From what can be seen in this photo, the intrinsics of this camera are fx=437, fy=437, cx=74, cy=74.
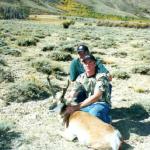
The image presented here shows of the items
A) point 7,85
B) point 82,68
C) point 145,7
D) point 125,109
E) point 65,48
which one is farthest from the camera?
point 145,7

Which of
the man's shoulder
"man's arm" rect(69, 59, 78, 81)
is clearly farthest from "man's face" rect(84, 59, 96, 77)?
"man's arm" rect(69, 59, 78, 81)

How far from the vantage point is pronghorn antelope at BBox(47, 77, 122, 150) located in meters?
7.49

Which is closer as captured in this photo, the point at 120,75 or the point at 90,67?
the point at 90,67

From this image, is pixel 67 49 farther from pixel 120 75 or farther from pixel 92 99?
pixel 92 99

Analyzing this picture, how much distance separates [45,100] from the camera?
37.0ft

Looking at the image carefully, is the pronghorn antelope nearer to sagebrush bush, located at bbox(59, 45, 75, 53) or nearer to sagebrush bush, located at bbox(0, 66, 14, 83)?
sagebrush bush, located at bbox(0, 66, 14, 83)

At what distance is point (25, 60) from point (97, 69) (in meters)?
8.51

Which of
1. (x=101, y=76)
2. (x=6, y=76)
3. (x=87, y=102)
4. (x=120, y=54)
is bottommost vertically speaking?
(x=120, y=54)

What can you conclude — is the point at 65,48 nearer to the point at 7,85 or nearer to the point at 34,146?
the point at 7,85

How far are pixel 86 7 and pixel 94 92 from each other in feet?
500

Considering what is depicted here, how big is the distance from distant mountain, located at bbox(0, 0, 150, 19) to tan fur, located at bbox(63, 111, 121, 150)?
11107 cm

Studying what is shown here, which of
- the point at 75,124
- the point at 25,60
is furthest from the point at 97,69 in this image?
the point at 25,60

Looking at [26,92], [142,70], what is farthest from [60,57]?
[26,92]

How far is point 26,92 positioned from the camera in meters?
11.3
